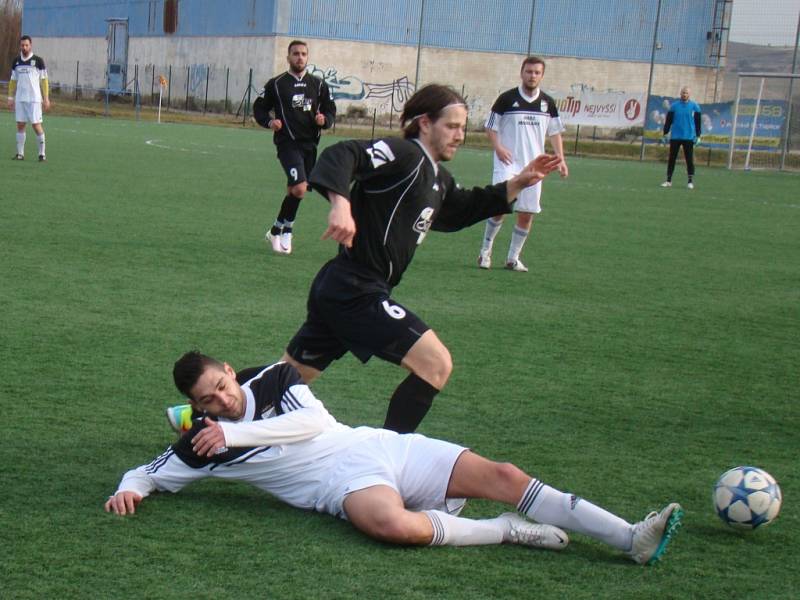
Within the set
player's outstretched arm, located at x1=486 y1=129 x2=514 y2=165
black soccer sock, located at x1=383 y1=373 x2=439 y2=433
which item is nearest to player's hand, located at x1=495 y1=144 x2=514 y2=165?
player's outstretched arm, located at x1=486 y1=129 x2=514 y2=165

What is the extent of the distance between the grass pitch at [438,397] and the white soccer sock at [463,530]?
0.14ft

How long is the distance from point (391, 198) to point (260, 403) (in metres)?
0.98

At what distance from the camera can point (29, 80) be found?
58.5ft

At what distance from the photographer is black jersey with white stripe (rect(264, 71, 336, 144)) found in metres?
10.5

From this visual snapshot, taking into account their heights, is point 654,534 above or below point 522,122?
below

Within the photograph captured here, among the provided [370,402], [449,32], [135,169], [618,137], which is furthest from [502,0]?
[370,402]

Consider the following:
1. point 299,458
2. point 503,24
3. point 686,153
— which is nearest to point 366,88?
point 503,24

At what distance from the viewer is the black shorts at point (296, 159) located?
10297 mm

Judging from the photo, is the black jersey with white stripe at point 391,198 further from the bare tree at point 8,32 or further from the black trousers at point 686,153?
the bare tree at point 8,32

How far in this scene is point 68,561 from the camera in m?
3.45

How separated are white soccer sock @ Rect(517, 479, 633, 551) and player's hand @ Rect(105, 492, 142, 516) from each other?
1.35m

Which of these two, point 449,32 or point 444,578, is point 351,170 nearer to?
point 444,578

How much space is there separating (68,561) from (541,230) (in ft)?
34.3

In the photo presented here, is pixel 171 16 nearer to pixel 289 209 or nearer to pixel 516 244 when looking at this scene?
pixel 289 209
